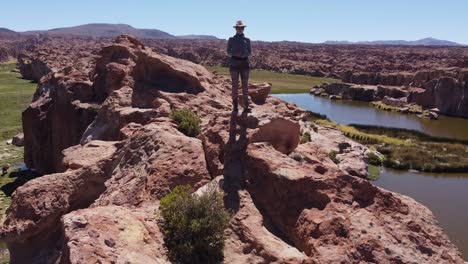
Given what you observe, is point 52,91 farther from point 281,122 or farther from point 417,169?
point 417,169

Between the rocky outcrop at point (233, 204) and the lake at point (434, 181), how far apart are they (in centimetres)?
1205

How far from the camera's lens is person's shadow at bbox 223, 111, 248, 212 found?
11305 mm

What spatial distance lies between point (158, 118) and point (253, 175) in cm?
590

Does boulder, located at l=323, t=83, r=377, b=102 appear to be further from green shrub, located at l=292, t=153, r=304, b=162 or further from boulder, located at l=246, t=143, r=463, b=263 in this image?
boulder, located at l=246, t=143, r=463, b=263

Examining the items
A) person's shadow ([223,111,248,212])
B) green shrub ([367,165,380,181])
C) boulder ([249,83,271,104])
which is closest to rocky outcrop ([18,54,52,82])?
green shrub ([367,165,380,181])

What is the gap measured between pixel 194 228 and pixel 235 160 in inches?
141

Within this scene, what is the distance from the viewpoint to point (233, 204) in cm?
1107

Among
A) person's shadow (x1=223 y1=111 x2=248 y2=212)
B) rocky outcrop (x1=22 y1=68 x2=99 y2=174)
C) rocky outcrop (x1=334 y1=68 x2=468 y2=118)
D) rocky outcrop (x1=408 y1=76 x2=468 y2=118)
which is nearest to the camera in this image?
person's shadow (x1=223 y1=111 x2=248 y2=212)

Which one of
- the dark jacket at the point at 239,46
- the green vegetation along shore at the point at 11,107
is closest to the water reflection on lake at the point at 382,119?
the green vegetation along shore at the point at 11,107

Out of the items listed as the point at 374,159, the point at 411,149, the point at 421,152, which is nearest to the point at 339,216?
the point at 374,159

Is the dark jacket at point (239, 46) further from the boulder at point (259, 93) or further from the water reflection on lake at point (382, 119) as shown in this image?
the water reflection on lake at point (382, 119)

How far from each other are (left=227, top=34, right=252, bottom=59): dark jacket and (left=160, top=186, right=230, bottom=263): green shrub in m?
5.42

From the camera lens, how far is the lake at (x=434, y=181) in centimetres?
2520

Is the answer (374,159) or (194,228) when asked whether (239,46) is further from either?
(374,159)
